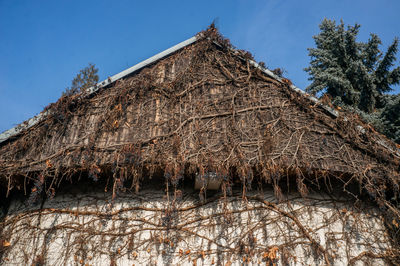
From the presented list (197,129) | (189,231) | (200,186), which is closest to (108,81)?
(197,129)

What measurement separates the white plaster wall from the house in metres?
0.02

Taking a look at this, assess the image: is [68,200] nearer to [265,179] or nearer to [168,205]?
[168,205]

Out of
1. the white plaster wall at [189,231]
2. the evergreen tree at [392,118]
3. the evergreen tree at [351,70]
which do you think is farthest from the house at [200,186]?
the evergreen tree at [351,70]

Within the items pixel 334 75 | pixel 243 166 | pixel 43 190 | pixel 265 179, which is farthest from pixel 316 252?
pixel 334 75

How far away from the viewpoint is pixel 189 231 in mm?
4973

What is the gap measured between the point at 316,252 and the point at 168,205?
2481 millimetres

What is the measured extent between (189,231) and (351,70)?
10305mm

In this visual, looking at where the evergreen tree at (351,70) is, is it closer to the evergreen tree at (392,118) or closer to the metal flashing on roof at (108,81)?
the evergreen tree at (392,118)

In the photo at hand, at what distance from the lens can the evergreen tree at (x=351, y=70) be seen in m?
11.7

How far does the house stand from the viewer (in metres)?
4.93

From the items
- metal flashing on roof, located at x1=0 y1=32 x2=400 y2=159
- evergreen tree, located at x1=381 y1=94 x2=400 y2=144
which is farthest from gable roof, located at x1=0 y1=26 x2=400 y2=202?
evergreen tree, located at x1=381 y1=94 x2=400 y2=144

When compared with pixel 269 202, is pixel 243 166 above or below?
above

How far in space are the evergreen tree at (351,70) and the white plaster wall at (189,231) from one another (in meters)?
7.01

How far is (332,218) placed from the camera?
524 cm
